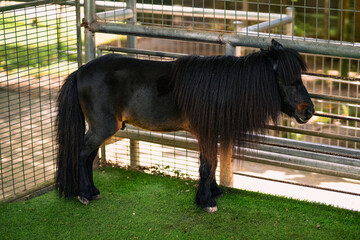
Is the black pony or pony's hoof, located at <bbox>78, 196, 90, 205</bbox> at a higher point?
the black pony

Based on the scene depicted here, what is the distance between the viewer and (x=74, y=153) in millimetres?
4535

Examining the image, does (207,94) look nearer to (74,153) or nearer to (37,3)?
(74,153)

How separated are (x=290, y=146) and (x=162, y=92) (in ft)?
3.74

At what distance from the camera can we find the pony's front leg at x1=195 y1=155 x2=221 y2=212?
14.5ft

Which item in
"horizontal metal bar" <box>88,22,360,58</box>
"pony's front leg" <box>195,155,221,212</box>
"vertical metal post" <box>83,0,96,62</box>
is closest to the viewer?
"horizontal metal bar" <box>88,22,360,58</box>

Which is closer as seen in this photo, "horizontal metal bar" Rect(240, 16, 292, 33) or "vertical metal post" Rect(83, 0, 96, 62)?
"horizontal metal bar" Rect(240, 16, 292, 33)

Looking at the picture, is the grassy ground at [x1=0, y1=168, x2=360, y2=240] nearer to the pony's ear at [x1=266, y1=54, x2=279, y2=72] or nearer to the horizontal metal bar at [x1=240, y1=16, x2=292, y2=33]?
the pony's ear at [x1=266, y1=54, x2=279, y2=72]

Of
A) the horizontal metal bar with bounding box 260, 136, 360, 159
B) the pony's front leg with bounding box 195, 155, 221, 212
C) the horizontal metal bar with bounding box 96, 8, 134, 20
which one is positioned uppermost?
the horizontal metal bar with bounding box 96, 8, 134, 20

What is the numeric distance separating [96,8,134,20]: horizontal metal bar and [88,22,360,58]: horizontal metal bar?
21 centimetres

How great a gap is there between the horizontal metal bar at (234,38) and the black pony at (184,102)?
10.5 inches

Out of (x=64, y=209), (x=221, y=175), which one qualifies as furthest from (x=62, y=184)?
(x=221, y=175)

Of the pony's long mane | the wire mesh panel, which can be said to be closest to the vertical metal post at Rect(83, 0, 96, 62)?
the wire mesh panel

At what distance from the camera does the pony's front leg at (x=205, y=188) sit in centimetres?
442

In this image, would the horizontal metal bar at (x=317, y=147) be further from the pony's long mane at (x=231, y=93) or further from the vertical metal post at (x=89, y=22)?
the vertical metal post at (x=89, y=22)
